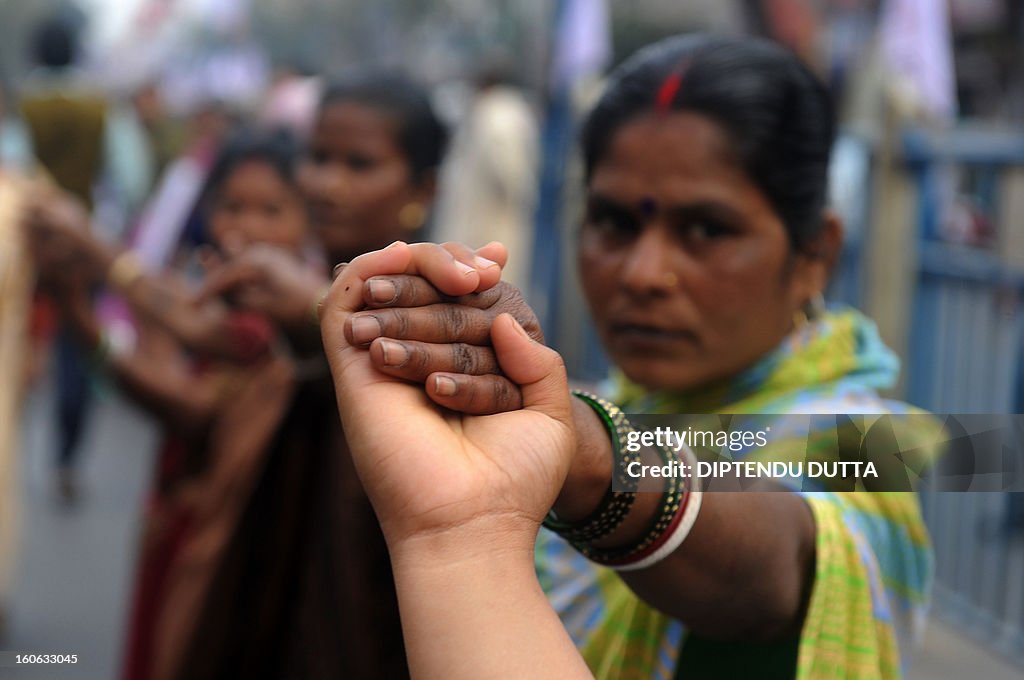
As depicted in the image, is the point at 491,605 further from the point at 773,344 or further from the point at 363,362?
the point at 773,344

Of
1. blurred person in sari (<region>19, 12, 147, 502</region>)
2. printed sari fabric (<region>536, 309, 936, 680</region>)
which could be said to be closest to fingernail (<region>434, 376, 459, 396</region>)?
printed sari fabric (<region>536, 309, 936, 680</region>)

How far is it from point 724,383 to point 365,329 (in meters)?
0.90

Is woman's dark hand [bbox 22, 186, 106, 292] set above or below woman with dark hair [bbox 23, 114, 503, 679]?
above

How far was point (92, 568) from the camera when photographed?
535 cm

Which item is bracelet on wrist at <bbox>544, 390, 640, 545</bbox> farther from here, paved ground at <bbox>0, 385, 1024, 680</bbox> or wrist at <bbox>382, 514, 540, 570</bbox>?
paved ground at <bbox>0, 385, 1024, 680</bbox>

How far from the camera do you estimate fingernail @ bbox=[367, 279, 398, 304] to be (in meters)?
1.06

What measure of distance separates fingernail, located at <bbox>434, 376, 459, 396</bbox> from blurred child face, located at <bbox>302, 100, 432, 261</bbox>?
6.54 feet

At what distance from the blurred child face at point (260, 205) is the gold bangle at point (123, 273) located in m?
0.52

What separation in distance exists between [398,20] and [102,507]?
27.1 m

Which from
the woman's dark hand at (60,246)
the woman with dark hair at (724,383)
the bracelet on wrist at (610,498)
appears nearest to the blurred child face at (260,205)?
the woman's dark hand at (60,246)

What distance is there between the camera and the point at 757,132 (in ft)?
5.91

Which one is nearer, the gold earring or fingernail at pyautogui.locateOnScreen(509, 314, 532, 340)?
fingernail at pyautogui.locateOnScreen(509, 314, 532, 340)

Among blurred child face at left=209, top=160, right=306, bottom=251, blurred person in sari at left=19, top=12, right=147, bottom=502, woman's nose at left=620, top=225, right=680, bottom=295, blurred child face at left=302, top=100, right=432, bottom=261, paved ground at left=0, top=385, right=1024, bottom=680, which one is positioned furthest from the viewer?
blurred person in sari at left=19, top=12, right=147, bottom=502

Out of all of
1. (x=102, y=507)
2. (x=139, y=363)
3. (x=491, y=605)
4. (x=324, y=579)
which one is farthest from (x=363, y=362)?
(x=102, y=507)
